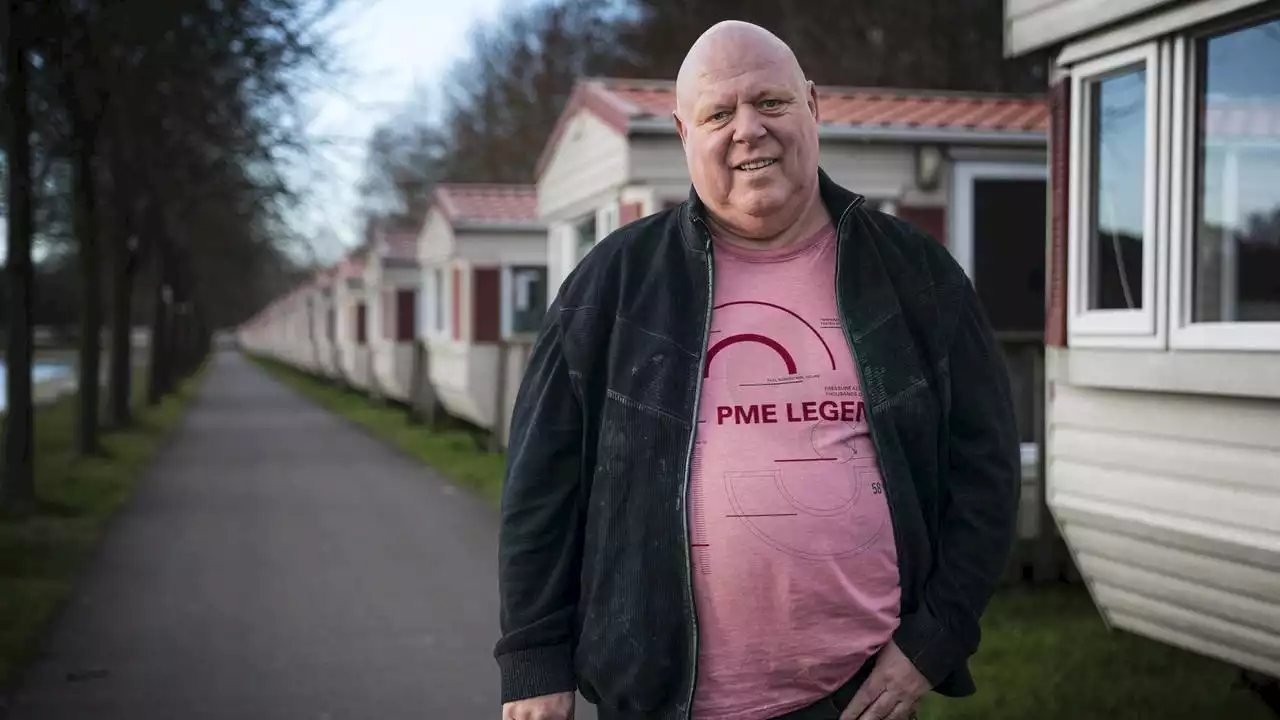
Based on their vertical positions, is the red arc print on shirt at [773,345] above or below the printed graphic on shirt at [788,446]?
above

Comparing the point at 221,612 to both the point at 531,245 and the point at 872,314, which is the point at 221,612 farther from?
the point at 531,245

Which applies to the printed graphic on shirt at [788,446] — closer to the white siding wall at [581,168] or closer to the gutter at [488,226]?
the white siding wall at [581,168]

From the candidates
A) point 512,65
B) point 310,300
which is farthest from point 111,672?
point 310,300

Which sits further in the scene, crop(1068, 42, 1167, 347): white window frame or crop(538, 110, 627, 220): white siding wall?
crop(538, 110, 627, 220): white siding wall

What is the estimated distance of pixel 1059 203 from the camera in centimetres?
644

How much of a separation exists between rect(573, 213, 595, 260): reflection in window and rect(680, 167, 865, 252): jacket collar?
35.6 ft

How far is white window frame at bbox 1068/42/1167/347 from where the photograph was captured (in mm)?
5703

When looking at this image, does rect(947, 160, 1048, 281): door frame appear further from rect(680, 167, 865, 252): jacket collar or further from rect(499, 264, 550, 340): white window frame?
rect(680, 167, 865, 252): jacket collar

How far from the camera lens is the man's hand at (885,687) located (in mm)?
2463

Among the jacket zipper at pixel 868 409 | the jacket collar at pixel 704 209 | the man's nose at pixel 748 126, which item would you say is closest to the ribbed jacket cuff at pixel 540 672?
the jacket zipper at pixel 868 409

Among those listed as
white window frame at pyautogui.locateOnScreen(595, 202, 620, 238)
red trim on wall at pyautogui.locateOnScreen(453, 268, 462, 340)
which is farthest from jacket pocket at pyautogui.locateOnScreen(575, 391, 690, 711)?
red trim on wall at pyautogui.locateOnScreen(453, 268, 462, 340)

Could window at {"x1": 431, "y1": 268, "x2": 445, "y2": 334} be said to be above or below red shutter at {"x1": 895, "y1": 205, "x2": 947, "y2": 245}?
below

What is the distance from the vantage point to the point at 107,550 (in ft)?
34.1

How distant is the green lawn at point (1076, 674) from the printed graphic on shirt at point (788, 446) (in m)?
3.38
